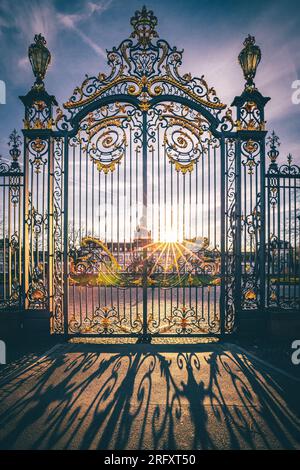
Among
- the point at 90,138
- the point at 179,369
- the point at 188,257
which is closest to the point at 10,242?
the point at 90,138

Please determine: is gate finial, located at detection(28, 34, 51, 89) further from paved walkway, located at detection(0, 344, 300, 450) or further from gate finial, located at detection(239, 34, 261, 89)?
paved walkway, located at detection(0, 344, 300, 450)

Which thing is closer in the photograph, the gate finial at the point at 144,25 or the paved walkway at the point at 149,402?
the paved walkway at the point at 149,402

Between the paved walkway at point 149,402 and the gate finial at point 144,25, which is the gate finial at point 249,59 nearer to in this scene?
the gate finial at point 144,25

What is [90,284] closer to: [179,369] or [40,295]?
[40,295]

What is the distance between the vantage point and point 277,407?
12.0 feet

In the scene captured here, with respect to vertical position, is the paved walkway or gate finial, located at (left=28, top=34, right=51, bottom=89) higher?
gate finial, located at (left=28, top=34, right=51, bottom=89)

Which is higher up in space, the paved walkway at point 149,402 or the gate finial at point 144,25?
the gate finial at point 144,25

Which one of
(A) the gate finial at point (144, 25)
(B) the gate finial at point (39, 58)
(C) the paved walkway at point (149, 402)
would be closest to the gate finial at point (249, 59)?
(A) the gate finial at point (144, 25)

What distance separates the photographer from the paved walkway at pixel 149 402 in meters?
3.02

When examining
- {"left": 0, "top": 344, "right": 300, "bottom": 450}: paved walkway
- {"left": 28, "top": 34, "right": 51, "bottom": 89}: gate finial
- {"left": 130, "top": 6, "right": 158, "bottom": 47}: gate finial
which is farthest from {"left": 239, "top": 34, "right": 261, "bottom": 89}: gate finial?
{"left": 0, "top": 344, "right": 300, "bottom": 450}: paved walkway

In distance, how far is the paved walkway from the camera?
302 centimetres

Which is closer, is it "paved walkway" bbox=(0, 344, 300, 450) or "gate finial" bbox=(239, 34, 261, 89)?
"paved walkway" bbox=(0, 344, 300, 450)

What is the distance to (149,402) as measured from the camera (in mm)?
3768

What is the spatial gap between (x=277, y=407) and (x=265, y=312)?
290cm
